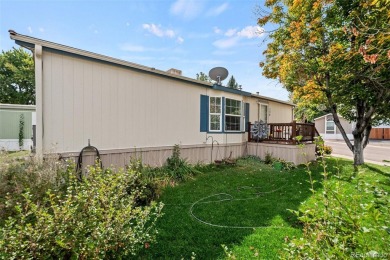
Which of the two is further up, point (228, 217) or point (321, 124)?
point (321, 124)

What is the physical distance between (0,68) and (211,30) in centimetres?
2794

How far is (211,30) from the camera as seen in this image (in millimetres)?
10797

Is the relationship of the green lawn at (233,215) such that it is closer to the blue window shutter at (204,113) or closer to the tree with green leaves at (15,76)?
the blue window shutter at (204,113)

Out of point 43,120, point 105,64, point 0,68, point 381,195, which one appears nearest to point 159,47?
point 105,64

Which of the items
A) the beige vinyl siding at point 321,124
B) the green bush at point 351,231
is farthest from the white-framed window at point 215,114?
the beige vinyl siding at point 321,124

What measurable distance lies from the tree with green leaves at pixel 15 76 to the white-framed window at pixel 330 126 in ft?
124

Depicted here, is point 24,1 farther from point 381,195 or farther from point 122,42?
point 381,195

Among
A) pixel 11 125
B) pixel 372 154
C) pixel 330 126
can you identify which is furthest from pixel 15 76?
pixel 330 126

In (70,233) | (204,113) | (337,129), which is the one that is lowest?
(70,233)

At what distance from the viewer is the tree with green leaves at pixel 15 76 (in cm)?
2383

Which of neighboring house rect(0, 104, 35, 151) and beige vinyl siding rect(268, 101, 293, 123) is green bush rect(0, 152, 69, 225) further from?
beige vinyl siding rect(268, 101, 293, 123)

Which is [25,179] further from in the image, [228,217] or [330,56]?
[330,56]

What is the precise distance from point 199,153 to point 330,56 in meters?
5.84

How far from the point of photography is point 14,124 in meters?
12.4
